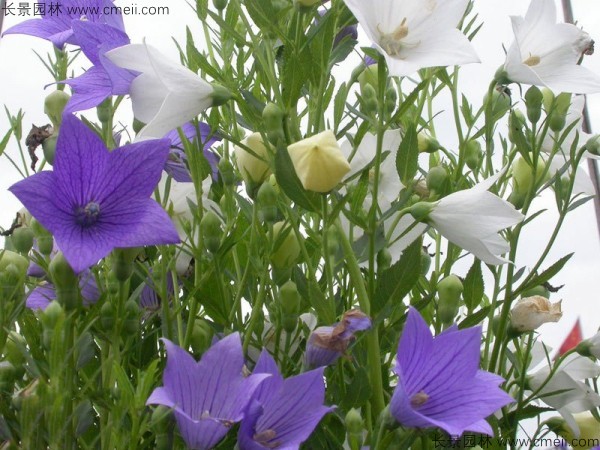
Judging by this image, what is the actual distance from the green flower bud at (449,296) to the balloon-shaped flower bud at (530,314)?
60 millimetres

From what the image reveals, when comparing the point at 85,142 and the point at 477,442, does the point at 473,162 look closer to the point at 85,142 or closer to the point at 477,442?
the point at 477,442

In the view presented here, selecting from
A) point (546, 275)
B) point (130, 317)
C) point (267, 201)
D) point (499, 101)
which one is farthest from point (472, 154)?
point (130, 317)

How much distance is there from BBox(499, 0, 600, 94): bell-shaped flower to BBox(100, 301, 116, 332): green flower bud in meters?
0.34

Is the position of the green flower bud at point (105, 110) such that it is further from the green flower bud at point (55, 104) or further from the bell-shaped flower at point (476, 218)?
the bell-shaped flower at point (476, 218)

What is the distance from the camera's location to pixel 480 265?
0.65m

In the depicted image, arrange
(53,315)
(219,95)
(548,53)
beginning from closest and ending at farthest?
(53,315)
(219,95)
(548,53)

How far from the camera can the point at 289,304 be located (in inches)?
21.5

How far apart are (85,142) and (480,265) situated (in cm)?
35

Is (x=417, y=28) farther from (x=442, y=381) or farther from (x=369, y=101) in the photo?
(x=442, y=381)

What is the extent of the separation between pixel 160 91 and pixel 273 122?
8 centimetres

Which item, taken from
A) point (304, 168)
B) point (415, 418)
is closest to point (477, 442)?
point (415, 418)

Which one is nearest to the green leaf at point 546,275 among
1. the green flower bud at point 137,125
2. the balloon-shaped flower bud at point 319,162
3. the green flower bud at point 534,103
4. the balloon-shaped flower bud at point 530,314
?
the balloon-shaped flower bud at point 530,314

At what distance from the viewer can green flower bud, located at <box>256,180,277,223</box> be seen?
1.77ft

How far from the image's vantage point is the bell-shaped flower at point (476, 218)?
20.6 inches
